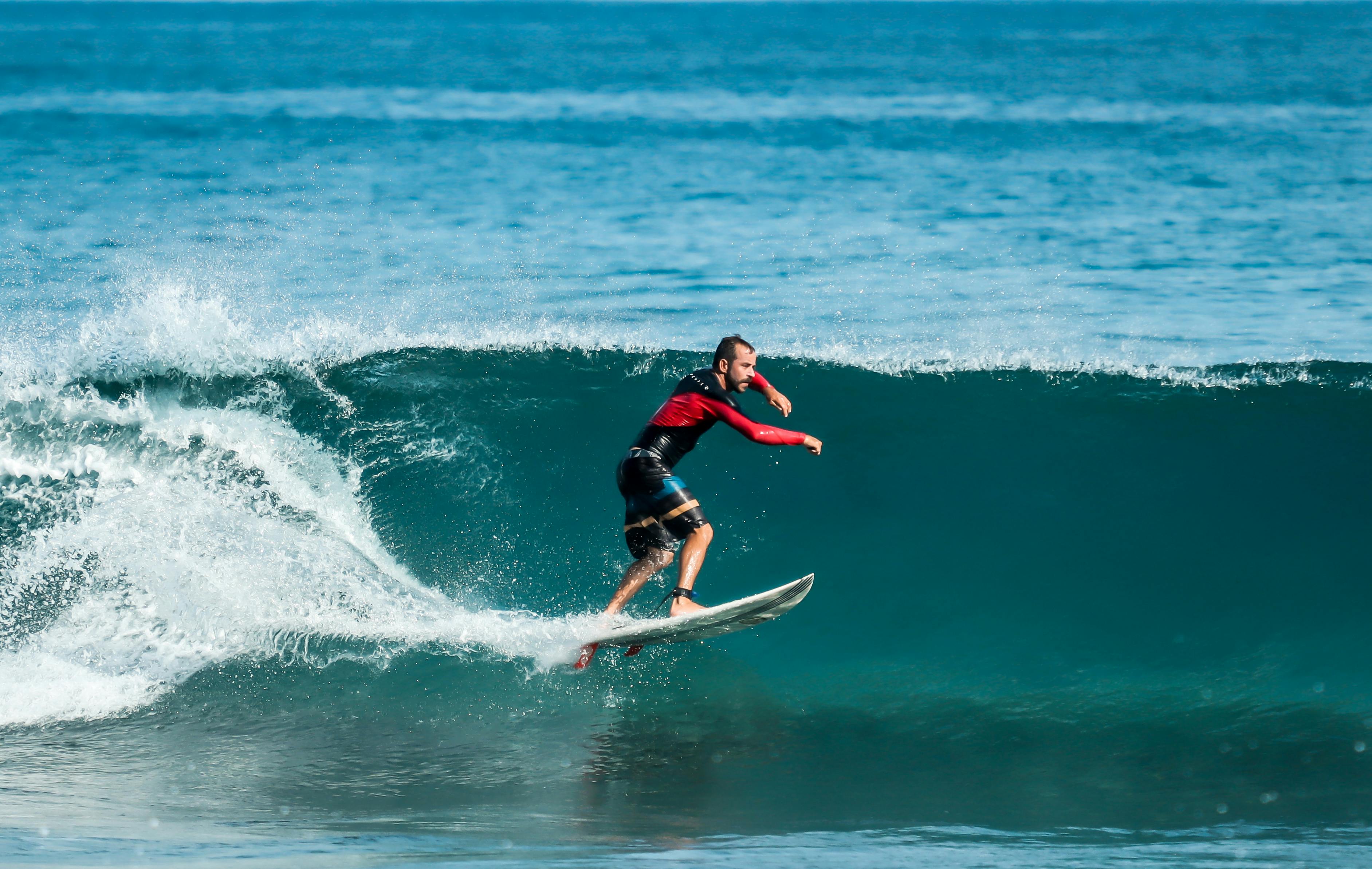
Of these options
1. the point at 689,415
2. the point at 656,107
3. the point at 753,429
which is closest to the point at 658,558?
the point at 689,415

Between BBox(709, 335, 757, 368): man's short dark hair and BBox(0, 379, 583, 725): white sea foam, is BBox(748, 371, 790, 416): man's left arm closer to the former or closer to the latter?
BBox(709, 335, 757, 368): man's short dark hair

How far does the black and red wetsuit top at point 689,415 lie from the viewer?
6.14 metres

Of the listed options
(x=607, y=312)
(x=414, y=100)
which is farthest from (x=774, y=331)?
(x=414, y=100)

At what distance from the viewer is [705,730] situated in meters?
6.16

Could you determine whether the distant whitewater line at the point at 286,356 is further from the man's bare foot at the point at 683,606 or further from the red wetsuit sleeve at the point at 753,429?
the man's bare foot at the point at 683,606

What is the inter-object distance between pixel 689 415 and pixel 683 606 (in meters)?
1.05

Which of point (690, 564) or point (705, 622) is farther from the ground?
point (690, 564)

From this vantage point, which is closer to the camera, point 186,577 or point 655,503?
point 655,503

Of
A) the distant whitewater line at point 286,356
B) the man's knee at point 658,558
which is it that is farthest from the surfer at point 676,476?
the distant whitewater line at point 286,356

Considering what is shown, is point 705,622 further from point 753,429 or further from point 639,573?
point 753,429

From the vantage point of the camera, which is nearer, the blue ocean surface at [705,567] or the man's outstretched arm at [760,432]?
the blue ocean surface at [705,567]

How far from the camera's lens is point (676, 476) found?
6285 mm

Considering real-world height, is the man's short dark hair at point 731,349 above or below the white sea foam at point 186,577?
above

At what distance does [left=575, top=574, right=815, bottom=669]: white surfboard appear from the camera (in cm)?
603
